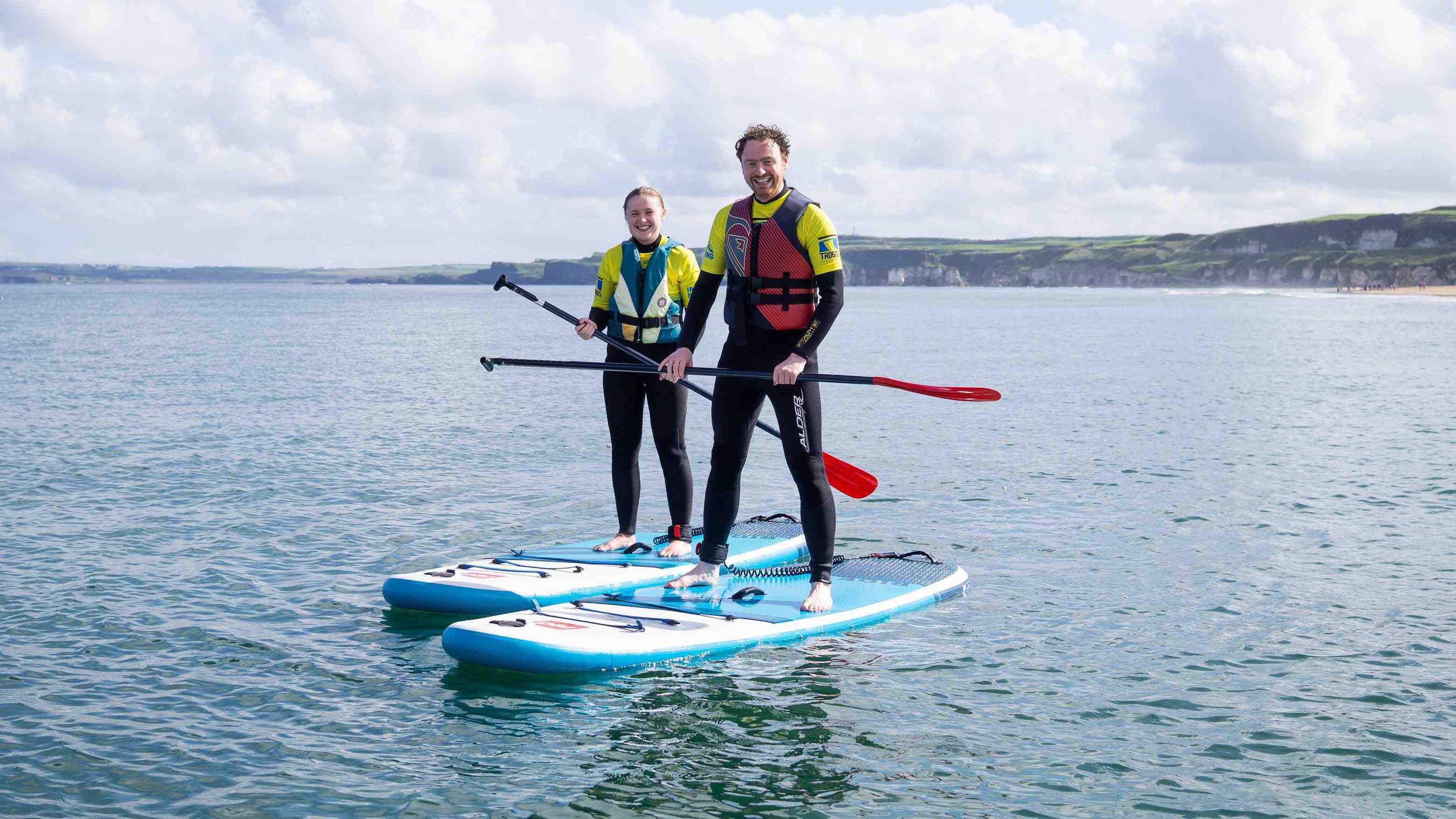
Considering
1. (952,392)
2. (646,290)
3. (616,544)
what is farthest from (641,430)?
(952,392)

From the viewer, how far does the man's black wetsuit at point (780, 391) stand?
7.69 metres

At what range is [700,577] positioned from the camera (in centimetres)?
873

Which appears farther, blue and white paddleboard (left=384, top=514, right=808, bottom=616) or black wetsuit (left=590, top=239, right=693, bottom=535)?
black wetsuit (left=590, top=239, right=693, bottom=535)

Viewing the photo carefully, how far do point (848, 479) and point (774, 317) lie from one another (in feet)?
6.91

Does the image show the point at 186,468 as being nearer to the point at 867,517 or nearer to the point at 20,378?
the point at 867,517

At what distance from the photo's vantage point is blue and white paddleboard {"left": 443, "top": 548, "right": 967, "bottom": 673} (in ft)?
23.7

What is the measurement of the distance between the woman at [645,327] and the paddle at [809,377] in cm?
55

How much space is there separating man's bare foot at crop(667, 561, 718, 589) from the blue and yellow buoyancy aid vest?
1906 millimetres

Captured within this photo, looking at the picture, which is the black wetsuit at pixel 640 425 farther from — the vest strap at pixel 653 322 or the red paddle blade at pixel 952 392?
the red paddle blade at pixel 952 392

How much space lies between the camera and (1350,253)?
183125mm

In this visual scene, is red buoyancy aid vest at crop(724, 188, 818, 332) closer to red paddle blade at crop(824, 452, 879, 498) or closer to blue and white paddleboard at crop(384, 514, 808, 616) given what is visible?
red paddle blade at crop(824, 452, 879, 498)

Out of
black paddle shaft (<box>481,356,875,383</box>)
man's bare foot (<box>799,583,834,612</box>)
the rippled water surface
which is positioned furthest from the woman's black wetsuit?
the rippled water surface

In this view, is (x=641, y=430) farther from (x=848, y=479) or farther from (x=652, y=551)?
(x=848, y=479)

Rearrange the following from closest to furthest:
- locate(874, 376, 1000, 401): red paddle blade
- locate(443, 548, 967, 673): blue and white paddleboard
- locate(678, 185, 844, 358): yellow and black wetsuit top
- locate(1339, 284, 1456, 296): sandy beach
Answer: locate(443, 548, 967, 673): blue and white paddleboard < locate(678, 185, 844, 358): yellow and black wetsuit top < locate(874, 376, 1000, 401): red paddle blade < locate(1339, 284, 1456, 296): sandy beach
